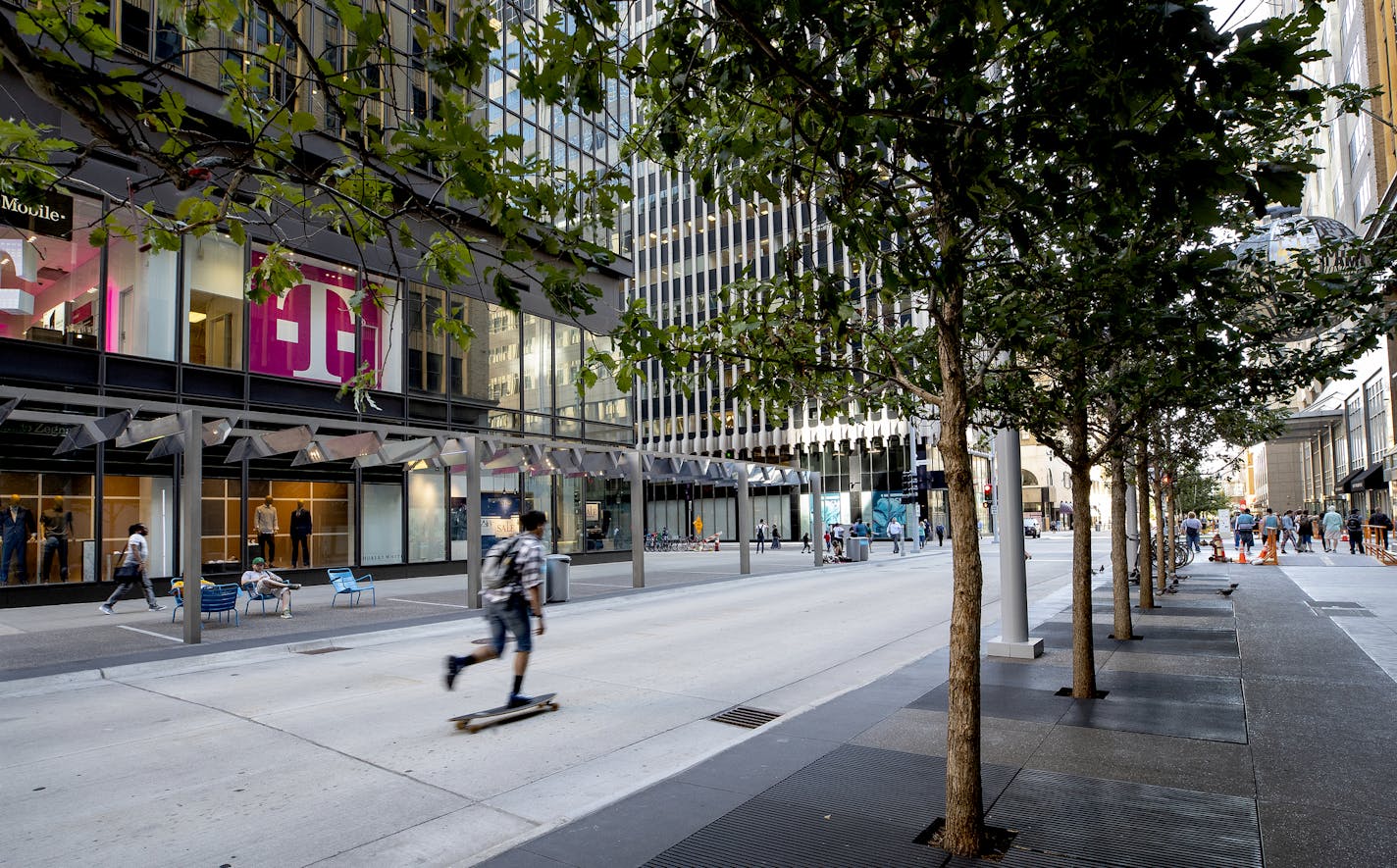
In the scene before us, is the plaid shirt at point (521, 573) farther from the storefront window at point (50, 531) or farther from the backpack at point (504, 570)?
the storefront window at point (50, 531)

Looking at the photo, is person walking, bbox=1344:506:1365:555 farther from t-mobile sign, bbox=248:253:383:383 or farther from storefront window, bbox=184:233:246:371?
storefront window, bbox=184:233:246:371

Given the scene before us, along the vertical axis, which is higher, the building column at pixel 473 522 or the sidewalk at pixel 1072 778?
the building column at pixel 473 522

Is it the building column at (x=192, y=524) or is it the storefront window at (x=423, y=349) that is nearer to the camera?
the building column at (x=192, y=524)

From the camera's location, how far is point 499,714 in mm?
7258

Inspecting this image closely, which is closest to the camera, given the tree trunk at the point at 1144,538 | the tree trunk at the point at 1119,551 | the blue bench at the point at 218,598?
the tree trunk at the point at 1119,551

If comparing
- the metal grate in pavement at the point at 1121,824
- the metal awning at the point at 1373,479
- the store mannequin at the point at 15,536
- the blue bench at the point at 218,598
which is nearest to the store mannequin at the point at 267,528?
the store mannequin at the point at 15,536

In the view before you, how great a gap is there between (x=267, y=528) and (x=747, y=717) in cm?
1789

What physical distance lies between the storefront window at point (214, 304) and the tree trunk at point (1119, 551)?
66.1 feet

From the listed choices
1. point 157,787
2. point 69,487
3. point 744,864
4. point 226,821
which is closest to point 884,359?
point 744,864

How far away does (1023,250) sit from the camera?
137 inches

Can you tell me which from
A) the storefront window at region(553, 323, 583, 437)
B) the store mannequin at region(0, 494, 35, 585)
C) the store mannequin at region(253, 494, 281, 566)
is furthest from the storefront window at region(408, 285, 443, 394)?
the store mannequin at region(0, 494, 35, 585)

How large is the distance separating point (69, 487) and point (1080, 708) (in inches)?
806

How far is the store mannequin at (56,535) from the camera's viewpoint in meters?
17.5

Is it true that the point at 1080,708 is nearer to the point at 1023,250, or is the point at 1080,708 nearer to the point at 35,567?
the point at 1023,250
